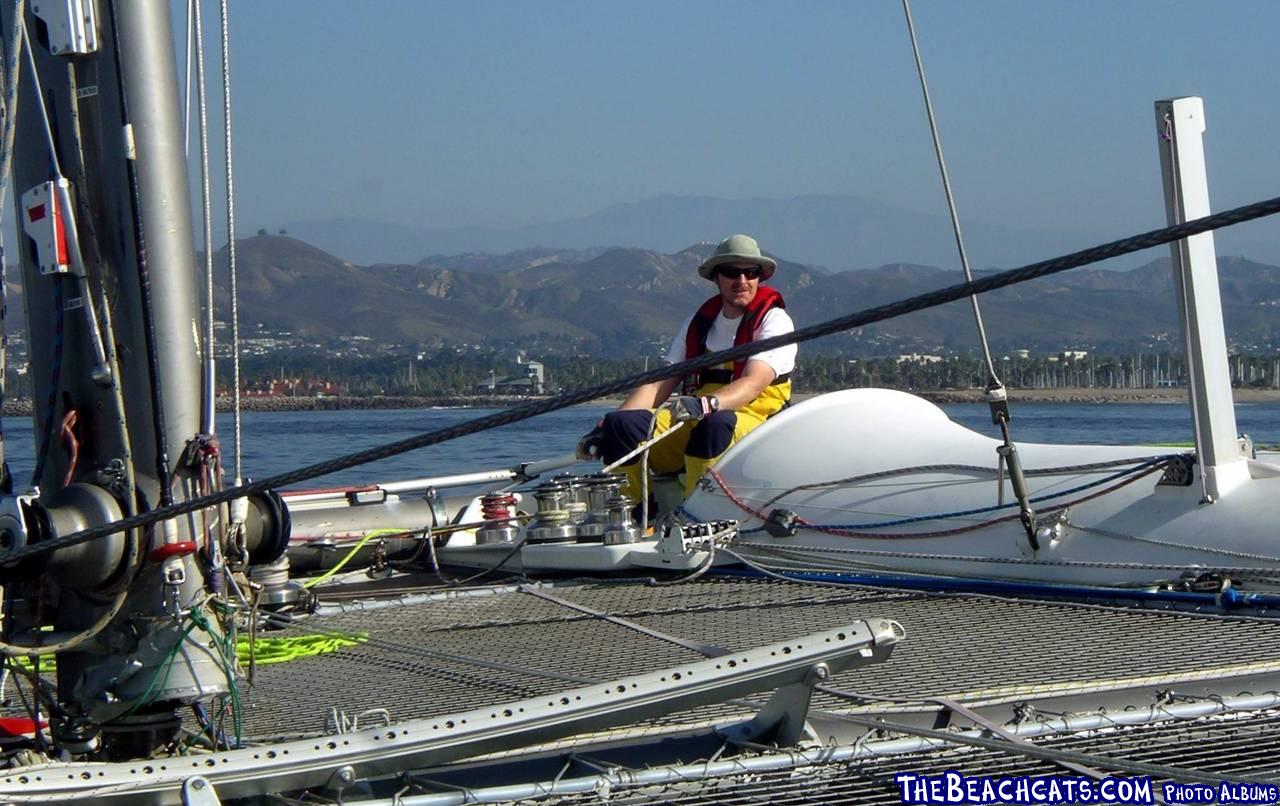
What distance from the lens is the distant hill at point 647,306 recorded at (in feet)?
195

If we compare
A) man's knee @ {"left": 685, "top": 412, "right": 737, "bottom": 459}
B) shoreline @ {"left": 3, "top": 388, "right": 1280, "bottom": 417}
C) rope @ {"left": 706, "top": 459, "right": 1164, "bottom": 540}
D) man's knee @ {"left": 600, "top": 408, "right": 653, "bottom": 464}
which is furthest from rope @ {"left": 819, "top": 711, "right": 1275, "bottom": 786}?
shoreline @ {"left": 3, "top": 388, "right": 1280, "bottom": 417}

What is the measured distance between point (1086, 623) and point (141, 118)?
291 centimetres

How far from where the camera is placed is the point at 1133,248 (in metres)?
2.65

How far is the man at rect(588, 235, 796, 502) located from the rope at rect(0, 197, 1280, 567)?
143 inches

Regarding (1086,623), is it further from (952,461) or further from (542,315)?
(542,315)

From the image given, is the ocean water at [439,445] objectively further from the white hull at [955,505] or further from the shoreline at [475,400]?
the shoreline at [475,400]

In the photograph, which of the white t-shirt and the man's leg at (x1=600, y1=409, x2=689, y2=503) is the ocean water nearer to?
the white t-shirt

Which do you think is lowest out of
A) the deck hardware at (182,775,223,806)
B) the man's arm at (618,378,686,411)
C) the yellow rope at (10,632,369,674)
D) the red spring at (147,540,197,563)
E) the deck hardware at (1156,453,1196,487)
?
the yellow rope at (10,632,369,674)

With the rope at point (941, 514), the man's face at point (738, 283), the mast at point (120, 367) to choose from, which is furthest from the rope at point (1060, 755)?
the man's face at point (738, 283)

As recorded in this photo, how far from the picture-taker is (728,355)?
9.25ft

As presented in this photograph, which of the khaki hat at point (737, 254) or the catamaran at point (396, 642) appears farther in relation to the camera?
the khaki hat at point (737, 254)

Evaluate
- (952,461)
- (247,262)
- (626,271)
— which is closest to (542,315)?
(247,262)

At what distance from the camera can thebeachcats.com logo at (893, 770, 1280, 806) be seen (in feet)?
9.78

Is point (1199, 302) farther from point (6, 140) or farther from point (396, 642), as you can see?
point (6, 140)
